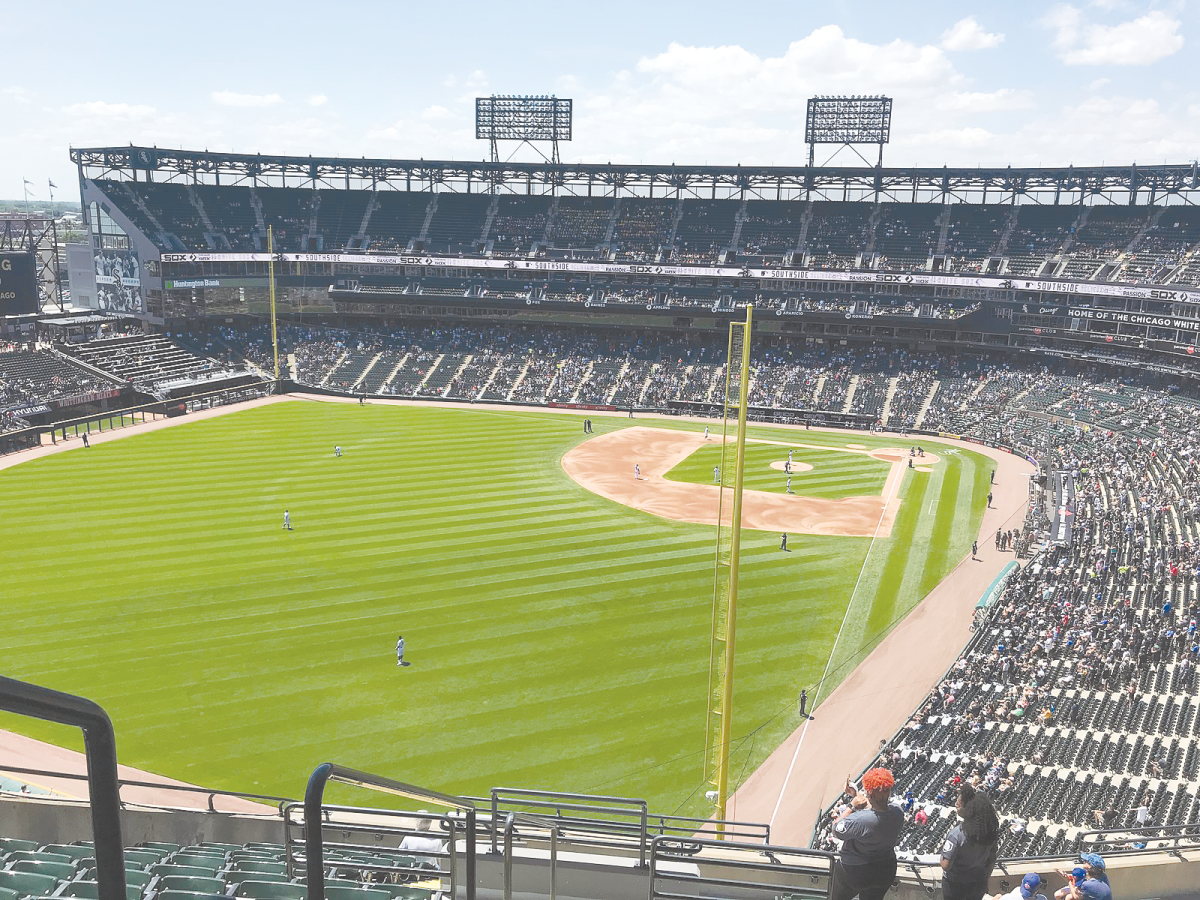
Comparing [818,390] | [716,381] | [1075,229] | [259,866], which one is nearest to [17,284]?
[716,381]

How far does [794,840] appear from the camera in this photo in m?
18.5

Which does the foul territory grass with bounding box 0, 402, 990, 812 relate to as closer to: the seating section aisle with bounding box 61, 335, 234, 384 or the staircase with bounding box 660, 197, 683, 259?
the seating section aisle with bounding box 61, 335, 234, 384

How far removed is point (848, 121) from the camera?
7831cm

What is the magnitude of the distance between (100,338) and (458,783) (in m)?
62.6

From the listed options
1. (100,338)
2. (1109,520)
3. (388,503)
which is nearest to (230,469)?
(388,503)

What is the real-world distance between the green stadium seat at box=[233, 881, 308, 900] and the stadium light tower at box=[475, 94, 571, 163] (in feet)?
283

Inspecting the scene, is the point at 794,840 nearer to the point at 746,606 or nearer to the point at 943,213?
the point at 746,606

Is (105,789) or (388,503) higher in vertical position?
(105,789)

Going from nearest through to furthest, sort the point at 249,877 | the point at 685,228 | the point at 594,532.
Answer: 1. the point at 249,877
2. the point at 594,532
3. the point at 685,228

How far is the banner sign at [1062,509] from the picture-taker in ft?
121

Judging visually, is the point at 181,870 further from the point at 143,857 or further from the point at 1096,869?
the point at 1096,869

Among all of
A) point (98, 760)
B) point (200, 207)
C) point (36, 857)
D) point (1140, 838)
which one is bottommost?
point (1140, 838)

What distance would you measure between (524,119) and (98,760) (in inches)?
3596

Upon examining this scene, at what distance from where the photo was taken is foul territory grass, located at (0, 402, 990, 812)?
21438 mm
